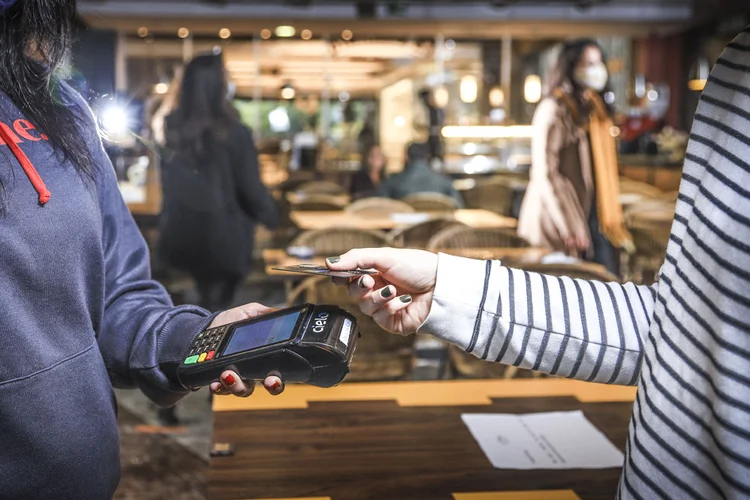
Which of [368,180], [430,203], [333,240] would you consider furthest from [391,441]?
[368,180]

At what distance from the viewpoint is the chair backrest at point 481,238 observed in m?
4.34

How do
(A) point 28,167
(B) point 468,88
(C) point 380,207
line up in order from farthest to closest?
(B) point 468,88 → (C) point 380,207 → (A) point 28,167

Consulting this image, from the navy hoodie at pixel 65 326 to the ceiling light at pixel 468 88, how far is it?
10779mm

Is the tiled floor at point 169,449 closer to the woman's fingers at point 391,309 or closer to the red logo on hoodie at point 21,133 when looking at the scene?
the woman's fingers at point 391,309

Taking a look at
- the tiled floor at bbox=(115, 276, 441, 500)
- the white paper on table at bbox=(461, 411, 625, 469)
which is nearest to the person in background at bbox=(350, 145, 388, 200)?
the tiled floor at bbox=(115, 276, 441, 500)

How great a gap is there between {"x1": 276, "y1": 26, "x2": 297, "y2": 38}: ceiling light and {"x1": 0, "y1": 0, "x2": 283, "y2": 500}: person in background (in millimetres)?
10536

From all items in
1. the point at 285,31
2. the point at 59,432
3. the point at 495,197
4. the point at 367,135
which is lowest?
the point at 495,197

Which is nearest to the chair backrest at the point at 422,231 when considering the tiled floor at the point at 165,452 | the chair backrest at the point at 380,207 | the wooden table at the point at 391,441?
the chair backrest at the point at 380,207

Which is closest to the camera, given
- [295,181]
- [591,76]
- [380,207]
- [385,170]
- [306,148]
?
[591,76]

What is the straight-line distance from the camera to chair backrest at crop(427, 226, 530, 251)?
434 centimetres

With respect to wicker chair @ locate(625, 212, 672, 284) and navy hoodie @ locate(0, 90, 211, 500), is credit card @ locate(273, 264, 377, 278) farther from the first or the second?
wicker chair @ locate(625, 212, 672, 284)

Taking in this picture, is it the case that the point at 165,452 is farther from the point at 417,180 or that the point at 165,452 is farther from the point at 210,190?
the point at 417,180

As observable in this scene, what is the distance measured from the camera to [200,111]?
151 inches

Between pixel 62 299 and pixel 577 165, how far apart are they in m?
3.74
